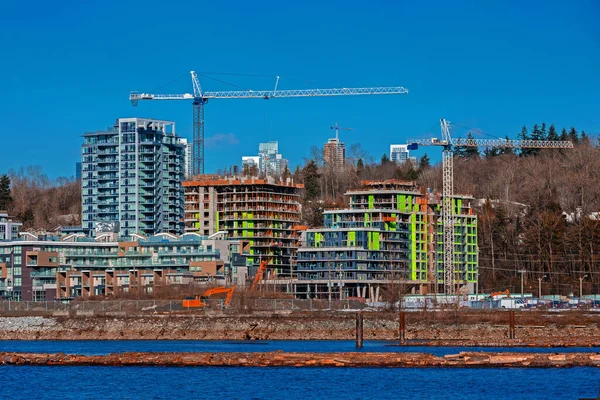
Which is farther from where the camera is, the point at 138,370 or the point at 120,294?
the point at 120,294

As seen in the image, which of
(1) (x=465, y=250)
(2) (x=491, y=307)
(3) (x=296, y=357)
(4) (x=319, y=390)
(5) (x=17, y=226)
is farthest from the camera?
(5) (x=17, y=226)

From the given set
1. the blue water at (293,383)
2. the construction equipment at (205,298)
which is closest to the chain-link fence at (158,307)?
the construction equipment at (205,298)

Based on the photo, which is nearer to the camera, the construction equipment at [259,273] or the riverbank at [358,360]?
the riverbank at [358,360]

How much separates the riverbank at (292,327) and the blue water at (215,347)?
291 cm

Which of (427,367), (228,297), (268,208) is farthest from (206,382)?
(268,208)

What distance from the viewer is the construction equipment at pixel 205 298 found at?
12557 cm

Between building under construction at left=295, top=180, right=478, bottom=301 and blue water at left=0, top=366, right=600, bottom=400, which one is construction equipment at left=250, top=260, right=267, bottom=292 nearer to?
building under construction at left=295, top=180, right=478, bottom=301

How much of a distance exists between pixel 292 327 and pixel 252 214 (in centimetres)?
8182

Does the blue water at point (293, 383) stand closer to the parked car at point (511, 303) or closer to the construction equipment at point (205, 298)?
the construction equipment at point (205, 298)

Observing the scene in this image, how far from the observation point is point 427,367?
232ft

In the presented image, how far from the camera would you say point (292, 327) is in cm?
10675

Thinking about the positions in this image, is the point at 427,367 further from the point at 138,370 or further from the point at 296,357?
the point at 138,370

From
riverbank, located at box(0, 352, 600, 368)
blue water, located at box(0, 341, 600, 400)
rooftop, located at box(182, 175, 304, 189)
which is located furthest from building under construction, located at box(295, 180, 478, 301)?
blue water, located at box(0, 341, 600, 400)

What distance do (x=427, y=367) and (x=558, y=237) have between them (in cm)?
10173
